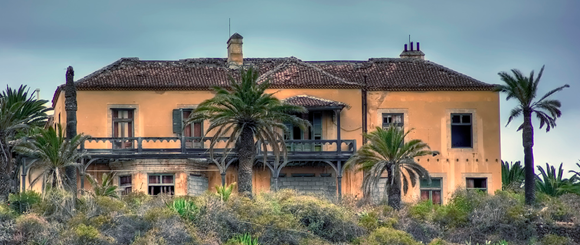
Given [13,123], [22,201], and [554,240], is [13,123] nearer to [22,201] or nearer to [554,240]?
[22,201]

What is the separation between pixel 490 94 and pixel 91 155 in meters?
16.8

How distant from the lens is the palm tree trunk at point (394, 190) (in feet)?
181

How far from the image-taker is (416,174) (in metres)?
60.9

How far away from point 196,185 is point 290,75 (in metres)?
6.38

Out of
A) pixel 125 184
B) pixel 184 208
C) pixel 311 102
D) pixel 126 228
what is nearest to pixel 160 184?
pixel 125 184

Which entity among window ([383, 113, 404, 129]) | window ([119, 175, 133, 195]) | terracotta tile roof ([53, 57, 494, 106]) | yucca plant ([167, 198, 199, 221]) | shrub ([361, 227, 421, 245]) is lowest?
shrub ([361, 227, 421, 245])

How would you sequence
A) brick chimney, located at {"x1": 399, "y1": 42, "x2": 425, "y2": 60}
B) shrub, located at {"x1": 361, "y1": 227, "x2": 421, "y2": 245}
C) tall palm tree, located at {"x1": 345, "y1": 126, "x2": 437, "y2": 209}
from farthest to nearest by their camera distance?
brick chimney, located at {"x1": 399, "y1": 42, "x2": 425, "y2": 60}, tall palm tree, located at {"x1": 345, "y1": 126, "x2": 437, "y2": 209}, shrub, located at {"x1": 361, "y1": 227, "x2": 421, "y2": 245}

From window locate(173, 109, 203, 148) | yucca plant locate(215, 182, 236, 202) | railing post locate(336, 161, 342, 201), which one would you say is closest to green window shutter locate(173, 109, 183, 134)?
window locate(173, 109, 203, 148)

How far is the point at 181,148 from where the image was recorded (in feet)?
192

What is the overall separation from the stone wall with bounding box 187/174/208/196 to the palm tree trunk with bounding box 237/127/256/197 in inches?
194

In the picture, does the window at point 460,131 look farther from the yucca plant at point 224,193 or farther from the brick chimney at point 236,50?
the yucca plant at point 224,193

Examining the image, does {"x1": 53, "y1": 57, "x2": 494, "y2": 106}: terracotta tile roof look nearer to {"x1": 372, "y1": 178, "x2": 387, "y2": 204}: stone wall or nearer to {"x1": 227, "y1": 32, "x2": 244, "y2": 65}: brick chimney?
{"x1": 227, "y1": 32, "x2": 244, "y2": 65}: brick chimney

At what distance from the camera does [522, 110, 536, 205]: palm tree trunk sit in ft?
183

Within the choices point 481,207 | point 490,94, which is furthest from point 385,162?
point 490,94
